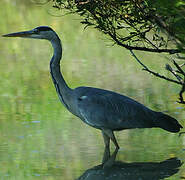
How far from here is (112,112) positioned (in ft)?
23.2

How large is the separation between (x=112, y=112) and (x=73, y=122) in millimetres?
1501

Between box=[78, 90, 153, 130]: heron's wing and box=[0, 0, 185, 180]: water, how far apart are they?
32 cm

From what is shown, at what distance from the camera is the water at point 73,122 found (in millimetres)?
6549

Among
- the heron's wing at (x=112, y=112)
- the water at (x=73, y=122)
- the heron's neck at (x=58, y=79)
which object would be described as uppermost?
the heron's neck at (x=58, y=79)

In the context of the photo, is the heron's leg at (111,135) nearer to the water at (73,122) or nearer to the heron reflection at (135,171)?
the water at (73,122)

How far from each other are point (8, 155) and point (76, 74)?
196 inches

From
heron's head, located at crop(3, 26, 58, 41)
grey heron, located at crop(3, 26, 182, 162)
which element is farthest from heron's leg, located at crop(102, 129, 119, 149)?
heron's head, located at crop(3, 26, 58, 41)

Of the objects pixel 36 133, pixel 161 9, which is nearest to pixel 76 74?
pixel 36 133

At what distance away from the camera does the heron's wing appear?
22.9ft

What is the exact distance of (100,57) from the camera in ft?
44.9

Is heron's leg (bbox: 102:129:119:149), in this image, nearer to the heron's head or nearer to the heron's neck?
the heron's neck

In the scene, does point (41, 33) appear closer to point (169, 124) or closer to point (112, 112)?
point (112, 112)

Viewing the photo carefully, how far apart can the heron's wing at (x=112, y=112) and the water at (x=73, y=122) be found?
0.32 meters

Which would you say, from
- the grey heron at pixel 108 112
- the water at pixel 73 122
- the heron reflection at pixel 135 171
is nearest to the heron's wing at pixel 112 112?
the grey heron at pixel 108 112
